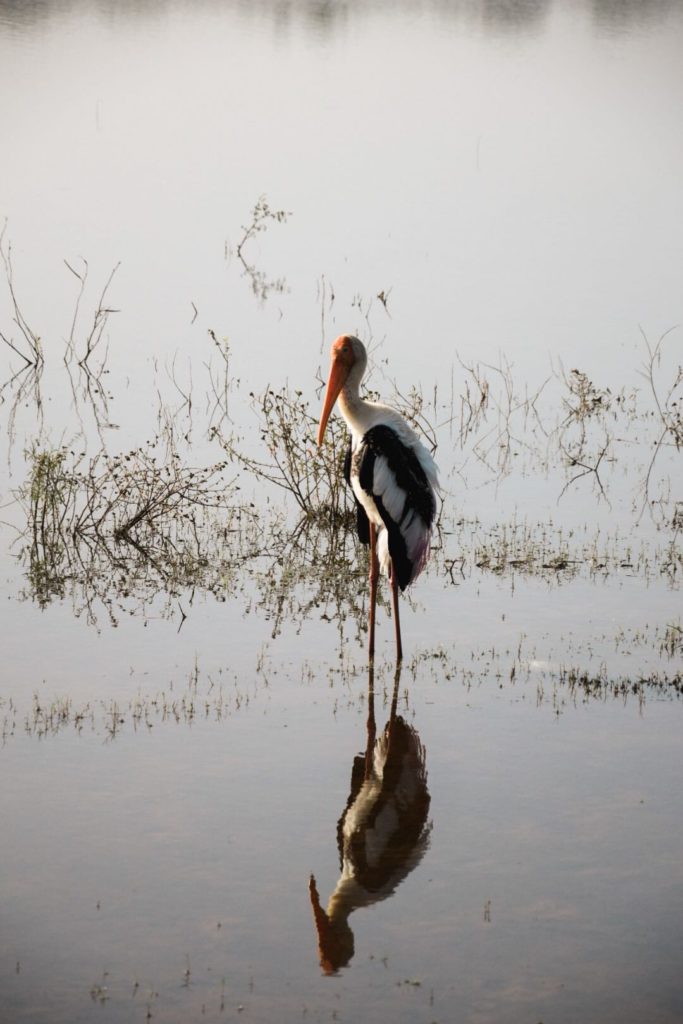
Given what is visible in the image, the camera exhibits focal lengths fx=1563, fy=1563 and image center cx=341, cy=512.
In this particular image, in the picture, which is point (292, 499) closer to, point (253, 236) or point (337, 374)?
point (337, 374)

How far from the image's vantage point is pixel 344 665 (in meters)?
7.68

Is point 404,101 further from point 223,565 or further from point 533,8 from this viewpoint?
point 223,565

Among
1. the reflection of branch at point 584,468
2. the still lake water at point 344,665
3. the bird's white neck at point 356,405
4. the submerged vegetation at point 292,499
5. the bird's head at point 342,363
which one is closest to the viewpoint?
the still lake water at point 344,665

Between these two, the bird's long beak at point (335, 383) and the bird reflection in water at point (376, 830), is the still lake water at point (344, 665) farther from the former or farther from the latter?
the bird's long beak at point (335, 383)

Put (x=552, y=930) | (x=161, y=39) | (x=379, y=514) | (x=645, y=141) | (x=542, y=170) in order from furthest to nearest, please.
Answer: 1. (x=161, y=39)
2. (x=645, y=141)
3. (x=542, y=170)
4. (x=379, y=514)
5. (x=552, y=930)

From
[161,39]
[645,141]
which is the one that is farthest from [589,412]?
[161,39]

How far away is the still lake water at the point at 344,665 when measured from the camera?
16.2 feet

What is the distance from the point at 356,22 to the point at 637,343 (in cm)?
5306

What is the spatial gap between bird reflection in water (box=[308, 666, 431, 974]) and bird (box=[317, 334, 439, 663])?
3.57ft

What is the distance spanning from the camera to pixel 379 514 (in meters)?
7.99

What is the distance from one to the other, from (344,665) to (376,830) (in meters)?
1.83

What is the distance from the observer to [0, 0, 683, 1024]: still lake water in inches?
194

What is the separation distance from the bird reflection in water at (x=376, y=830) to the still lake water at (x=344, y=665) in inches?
1.0

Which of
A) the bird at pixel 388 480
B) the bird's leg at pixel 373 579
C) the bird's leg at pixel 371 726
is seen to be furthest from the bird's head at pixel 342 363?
the bird's leg at pixel 371 726
